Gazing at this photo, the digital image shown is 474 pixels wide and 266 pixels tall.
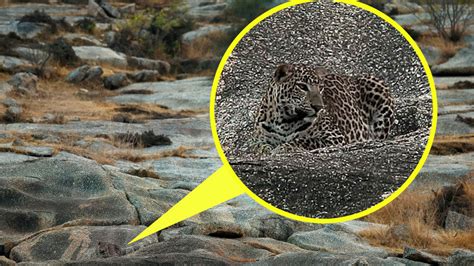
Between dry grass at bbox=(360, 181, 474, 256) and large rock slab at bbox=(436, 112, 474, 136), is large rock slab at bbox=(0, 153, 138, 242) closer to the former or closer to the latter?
dry grass at bbox=(360, 181, 474, 256)

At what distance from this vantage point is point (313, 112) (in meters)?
5.05

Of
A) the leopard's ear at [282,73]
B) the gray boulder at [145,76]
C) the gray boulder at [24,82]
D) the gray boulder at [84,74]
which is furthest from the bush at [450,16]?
the leopard's ear at [282,73]

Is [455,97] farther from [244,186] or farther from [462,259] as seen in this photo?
[244,186]

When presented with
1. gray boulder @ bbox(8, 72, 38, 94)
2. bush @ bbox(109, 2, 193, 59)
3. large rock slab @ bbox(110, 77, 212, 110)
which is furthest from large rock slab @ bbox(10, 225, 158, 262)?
Result: bush @ bbox(109, 2, 193, 59)

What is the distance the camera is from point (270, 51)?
5.03 meters

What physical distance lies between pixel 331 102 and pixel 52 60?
2963cm

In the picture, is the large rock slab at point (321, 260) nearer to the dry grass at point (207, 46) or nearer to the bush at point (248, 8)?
the dry grass at point (207, 46)

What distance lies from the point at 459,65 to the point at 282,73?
93.7 ft

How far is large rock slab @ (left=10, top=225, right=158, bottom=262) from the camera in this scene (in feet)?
35.3

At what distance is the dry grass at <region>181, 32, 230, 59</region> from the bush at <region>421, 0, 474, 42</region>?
27.7ft

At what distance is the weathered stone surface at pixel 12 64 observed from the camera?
31.5 metres

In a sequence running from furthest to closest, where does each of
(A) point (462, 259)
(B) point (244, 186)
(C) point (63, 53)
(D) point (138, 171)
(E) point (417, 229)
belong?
(C) point (63, 53) < (D) point (138, 171) < (E) point (417, 229) < (A) point (462, 259) < (B) point (244, 186)

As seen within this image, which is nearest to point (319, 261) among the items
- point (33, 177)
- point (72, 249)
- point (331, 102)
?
point (72, 249)

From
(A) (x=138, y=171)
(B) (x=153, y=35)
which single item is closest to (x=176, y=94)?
(B) (x=153, y=35)
